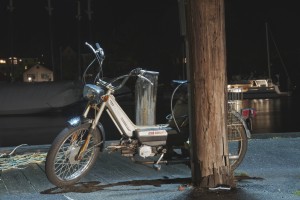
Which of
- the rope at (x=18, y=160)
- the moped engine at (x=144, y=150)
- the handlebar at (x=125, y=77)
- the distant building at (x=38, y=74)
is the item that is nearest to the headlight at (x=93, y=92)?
the handlebar at (x=125, y=77)

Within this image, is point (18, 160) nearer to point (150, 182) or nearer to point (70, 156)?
point (70, 156)

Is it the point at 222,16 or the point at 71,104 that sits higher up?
the point at 222,16

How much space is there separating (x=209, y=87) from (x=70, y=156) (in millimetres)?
1886

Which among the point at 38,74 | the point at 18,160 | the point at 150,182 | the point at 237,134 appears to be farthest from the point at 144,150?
the point at 38,74

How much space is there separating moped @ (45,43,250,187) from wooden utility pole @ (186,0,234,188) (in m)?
0.75

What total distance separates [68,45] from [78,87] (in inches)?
2184

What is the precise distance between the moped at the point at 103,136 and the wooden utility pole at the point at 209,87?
29.6 inches

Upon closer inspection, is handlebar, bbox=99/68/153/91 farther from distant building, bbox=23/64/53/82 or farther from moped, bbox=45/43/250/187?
distant building, bbox=23/64/53/82

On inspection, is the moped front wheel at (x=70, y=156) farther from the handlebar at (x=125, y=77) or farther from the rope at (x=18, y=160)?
the rope at (x=18, y=160)

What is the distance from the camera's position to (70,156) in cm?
632

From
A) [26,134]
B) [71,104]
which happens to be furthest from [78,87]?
[26,134]

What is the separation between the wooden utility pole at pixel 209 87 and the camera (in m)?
5.81

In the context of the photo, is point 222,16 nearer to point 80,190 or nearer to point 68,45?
point 80,190

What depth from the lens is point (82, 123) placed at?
20.8 feet
